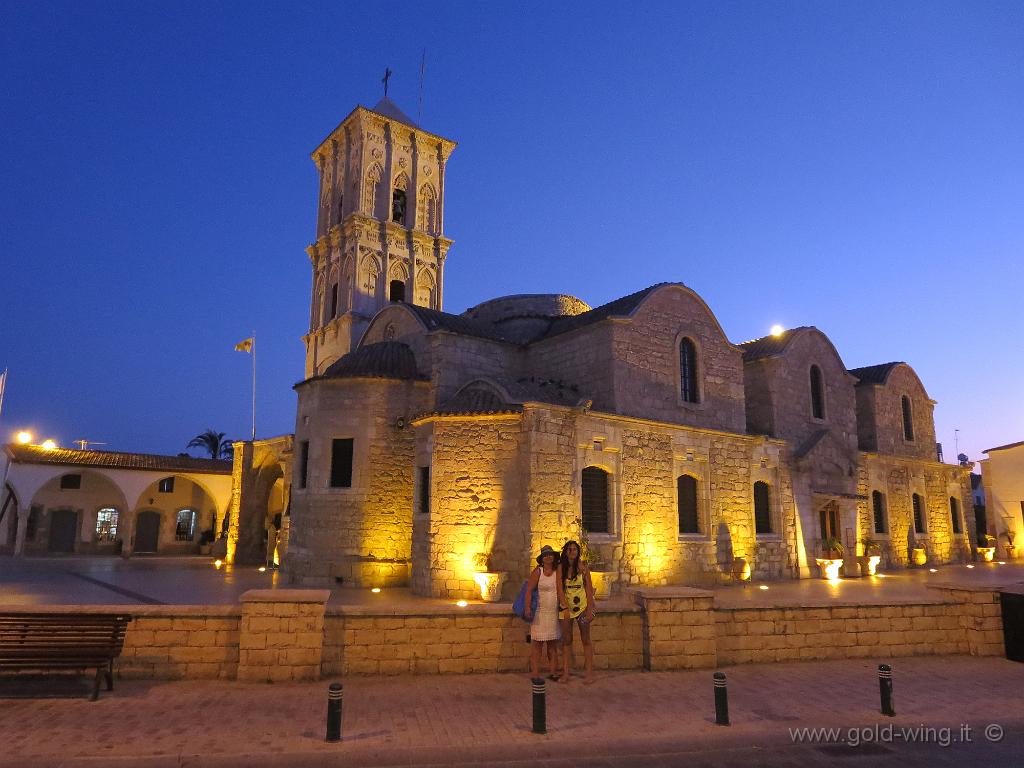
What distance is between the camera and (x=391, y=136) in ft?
105

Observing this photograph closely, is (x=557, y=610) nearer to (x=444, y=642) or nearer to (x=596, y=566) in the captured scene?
(x=444, y=642)

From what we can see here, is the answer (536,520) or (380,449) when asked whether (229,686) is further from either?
(380,449)

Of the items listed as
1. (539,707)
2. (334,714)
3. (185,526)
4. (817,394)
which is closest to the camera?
(334,714)

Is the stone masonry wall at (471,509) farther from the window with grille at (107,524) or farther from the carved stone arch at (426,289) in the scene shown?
the window with grille at (107,524)

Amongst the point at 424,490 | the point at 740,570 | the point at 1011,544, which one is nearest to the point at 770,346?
the point at 740,570

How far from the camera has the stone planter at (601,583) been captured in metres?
13.4

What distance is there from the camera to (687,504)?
56.2ft

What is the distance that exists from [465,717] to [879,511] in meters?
21.4

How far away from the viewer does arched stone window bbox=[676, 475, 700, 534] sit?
16984 millimetres

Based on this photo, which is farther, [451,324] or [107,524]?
[107,524]

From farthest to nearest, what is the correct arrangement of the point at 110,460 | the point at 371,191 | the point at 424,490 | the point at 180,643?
the point at 371,191
the point at 110,460
the point at 424,490
the point at 180,643

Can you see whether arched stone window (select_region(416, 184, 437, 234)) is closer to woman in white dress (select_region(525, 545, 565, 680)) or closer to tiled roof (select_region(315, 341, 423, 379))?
tiled roof (select_region(315, 341, 423, 379))

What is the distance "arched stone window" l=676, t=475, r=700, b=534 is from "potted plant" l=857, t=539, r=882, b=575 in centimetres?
707

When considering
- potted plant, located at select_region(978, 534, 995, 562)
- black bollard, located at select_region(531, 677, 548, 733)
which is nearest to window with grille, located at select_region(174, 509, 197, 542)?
black bollard, located at select_region(531, 677, 548, 733)
